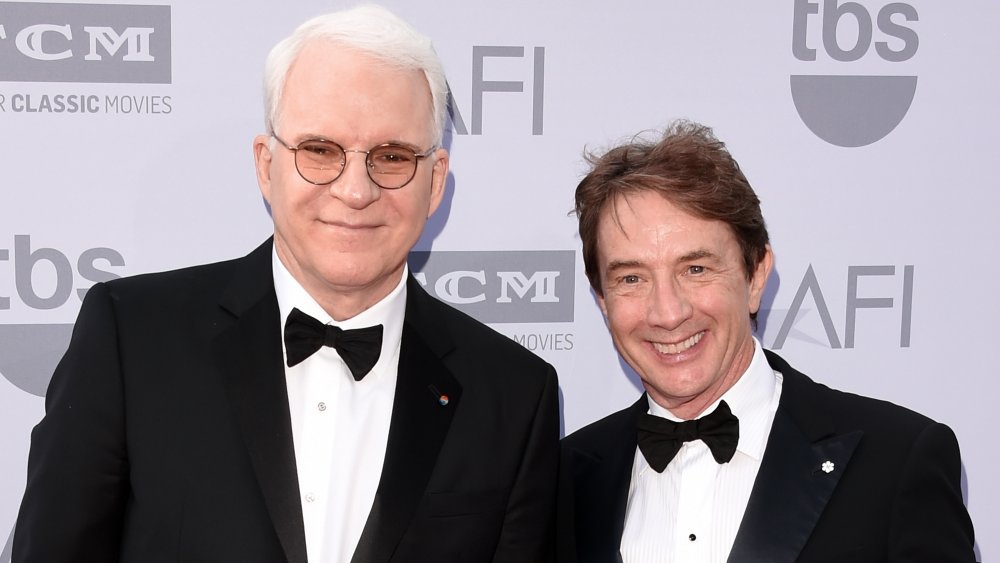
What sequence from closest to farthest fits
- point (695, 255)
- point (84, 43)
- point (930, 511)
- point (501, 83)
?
point (930, 511), point (695, 255), point (84, 43), point (501, 83)

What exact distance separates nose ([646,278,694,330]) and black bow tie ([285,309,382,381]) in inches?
26.7

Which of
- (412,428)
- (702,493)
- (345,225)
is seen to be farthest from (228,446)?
(702,493)

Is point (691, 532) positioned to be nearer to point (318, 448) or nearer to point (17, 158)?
point (318, 448)

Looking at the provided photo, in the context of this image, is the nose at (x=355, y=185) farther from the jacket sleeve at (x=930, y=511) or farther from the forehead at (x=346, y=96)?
the jacket sleeve at (x=930, y=511)

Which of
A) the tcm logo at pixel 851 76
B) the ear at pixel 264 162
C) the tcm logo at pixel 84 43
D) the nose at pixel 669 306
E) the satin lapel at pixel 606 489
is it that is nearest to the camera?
the ear at pixel 264 162

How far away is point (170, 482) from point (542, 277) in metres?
1.53

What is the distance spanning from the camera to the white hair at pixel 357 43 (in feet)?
7.54

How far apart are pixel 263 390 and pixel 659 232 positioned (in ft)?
3.30

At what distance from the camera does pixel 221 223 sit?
10.4 ft

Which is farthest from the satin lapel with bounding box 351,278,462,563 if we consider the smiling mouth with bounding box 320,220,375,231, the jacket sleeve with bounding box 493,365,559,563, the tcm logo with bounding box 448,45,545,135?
the tcm logo with bounding box 448,45,545,135

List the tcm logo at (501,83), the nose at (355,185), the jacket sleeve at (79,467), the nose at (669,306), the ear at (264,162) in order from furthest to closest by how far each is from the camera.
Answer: the tcm logo at (501,83)
the nose at (669,306)
the ear at (264,162)
the nose at (355,185)
the jacket sleeve at (79,467)

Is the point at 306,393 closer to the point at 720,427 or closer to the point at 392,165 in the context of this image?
the point at 392,165

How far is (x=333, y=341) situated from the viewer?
2.34 m

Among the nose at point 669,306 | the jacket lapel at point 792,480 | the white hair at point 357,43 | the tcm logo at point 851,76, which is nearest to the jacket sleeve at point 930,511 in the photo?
the jacket lapel at point 792,480
